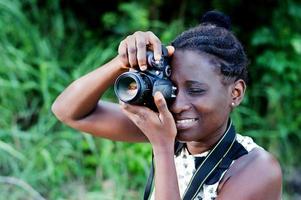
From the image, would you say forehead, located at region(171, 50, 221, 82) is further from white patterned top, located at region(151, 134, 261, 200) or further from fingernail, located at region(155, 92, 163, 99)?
white patterned top, located at region(151, 134, 261, 200)

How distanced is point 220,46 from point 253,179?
426mm

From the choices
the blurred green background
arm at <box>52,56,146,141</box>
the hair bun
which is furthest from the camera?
the blurred green background

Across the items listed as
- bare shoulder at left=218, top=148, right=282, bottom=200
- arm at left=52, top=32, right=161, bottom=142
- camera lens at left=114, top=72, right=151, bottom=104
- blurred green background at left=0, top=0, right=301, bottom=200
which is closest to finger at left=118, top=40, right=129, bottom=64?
camera lens at left=114, top=72, right=151, bottom=104

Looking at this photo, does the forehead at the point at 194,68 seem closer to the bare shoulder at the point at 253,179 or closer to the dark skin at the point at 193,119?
the dark skin at the point at 193,119

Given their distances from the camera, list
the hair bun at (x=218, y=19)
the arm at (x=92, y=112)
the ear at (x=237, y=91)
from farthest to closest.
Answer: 1. the arm at (x=92, y=112)
2. the hair bun at (x=218, y=19)
3. the ear at (x=237, y=91)

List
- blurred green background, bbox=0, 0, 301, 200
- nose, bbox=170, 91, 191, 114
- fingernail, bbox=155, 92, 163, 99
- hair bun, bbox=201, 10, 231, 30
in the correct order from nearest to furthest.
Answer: fingernail, bbox=155, 92, 163, 99 < nose, bbox=170, 91, 191, 114 < hair bun, bbox=201, 10, 231, 30 < blurred green background, bbox=0, 0, 301, 200

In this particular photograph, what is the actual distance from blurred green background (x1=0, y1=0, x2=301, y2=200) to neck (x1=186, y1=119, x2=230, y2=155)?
7.04 ft

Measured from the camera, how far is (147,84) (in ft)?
7.12

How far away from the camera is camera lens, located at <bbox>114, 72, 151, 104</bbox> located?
215 cm

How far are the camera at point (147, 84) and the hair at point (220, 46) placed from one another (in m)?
0.13

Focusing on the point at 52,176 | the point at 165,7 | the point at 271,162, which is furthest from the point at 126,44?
the point at 165,7

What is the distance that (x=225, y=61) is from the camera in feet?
7.60

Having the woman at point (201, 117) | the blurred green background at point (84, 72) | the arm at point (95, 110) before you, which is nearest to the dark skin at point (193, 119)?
the woman at point (201, 117)

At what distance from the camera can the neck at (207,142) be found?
2.38 meters
